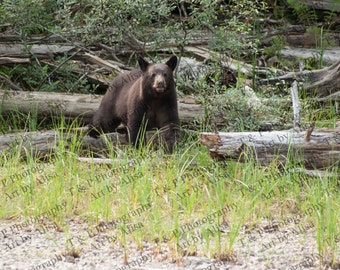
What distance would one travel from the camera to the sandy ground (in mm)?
5574

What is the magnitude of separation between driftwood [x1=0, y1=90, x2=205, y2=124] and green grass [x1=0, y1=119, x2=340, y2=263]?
1.32m

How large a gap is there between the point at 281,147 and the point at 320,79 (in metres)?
2.97

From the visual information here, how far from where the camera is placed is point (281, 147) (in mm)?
7281

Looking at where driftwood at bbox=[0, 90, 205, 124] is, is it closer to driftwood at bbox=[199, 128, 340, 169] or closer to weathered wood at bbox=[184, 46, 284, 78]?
weathered wood at bbox=[184, 46, 284, 78]

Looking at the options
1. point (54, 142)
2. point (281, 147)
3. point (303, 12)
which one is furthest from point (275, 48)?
point (281, 147)

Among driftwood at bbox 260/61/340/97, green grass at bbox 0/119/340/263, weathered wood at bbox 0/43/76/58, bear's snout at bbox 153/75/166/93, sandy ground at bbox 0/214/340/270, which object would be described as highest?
weathered wood at bbox 0/43/76/58

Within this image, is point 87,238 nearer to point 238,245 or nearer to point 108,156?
point 238,245

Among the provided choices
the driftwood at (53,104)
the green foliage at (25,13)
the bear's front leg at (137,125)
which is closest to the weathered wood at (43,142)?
the bear's front leg at (137,125)

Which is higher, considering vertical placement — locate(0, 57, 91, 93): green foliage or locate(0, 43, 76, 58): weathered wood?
locate(0, 43, 76, 58): weathered wood

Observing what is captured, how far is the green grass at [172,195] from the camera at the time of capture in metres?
6.05

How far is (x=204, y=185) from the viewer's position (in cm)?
727

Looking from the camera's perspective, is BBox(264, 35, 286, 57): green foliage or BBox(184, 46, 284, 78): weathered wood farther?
BBox(264, 35, 286, 57): green foliage

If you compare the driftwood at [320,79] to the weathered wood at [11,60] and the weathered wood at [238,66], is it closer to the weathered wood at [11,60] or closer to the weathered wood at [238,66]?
the weathered wood at [238,66]

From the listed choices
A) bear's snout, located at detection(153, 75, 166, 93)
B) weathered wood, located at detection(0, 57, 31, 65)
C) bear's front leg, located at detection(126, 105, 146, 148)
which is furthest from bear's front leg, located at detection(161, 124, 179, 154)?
weathered wood, located at detection(0, 57, 31, 65)
